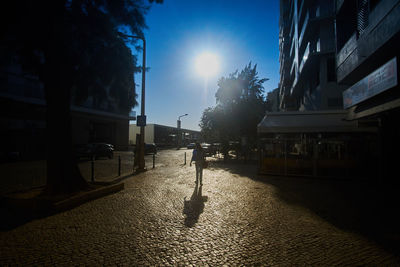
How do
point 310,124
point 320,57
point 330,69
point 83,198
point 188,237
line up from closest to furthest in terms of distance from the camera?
point 188,237 < point 83,198 < point 310,124 < point 330,69 < point 320,57

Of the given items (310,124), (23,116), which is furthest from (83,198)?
(23,116)

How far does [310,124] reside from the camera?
37.0 ft

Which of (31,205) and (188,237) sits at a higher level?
(31,205)

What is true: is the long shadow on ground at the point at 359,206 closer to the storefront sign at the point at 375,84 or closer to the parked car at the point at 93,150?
the storefront sign at the point at 375,84

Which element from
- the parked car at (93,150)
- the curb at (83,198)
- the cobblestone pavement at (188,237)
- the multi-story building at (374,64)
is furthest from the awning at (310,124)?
the parked car at (93,150)

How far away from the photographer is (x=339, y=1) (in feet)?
35.5

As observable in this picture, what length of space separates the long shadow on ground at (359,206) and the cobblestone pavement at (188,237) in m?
0.23

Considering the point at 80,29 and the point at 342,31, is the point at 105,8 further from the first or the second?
the point at 342,31

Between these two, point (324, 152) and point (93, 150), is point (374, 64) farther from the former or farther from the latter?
point (93, 150)

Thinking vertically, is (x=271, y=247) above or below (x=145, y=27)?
below

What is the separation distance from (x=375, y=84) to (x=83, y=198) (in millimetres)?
9922

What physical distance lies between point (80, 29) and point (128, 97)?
282cm

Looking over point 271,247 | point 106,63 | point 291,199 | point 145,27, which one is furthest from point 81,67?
point 291,199

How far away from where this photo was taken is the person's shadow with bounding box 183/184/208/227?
14.4 ft
